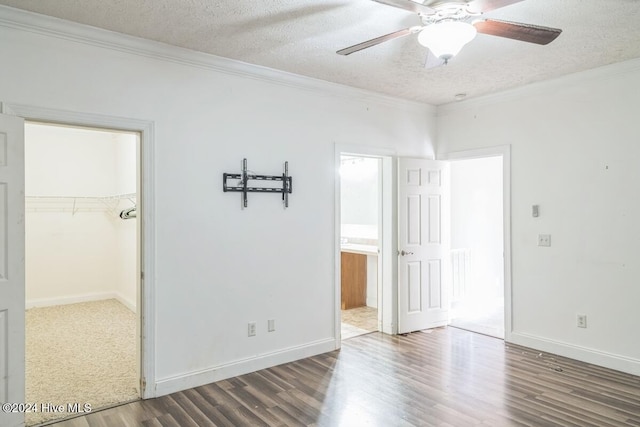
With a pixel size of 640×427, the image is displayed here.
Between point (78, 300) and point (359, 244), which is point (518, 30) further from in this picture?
point (78, 300)

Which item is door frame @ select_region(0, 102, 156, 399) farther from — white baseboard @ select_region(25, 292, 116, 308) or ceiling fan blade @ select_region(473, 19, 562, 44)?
white baseboard @ select_region(25, 292, 116, 308)

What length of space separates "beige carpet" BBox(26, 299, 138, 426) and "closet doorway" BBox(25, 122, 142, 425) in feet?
0.11

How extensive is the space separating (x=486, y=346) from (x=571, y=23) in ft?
9.95

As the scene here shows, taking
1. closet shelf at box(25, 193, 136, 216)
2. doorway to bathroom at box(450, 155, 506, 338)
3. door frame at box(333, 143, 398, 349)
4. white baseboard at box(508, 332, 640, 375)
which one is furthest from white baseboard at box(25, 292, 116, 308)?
white baseboard at box(508, 332, 640, 375)

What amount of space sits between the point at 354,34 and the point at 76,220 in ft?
17.8

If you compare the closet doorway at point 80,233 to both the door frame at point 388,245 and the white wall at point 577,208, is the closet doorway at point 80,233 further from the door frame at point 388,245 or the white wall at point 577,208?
the white wall at point 577,208

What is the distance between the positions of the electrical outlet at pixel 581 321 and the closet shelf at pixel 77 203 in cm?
550

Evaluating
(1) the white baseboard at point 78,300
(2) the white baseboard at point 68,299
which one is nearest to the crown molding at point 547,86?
(1) the white baseboard at point 78,300

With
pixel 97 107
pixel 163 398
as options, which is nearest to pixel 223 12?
pixel 97 107

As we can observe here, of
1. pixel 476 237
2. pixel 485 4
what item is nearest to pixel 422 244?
pixel 476 237

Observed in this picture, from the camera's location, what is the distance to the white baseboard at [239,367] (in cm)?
325

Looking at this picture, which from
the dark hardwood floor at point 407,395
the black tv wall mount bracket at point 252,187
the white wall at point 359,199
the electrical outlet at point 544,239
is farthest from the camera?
the white wall at point 359,199

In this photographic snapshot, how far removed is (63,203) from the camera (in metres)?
6.34

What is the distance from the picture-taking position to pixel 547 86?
4.15 metres
